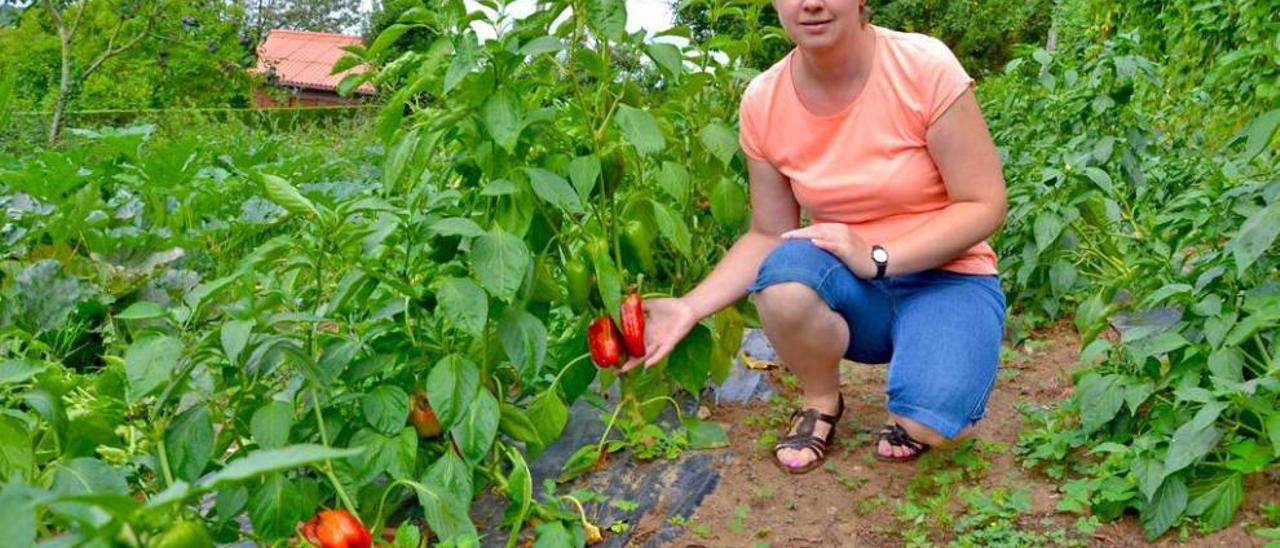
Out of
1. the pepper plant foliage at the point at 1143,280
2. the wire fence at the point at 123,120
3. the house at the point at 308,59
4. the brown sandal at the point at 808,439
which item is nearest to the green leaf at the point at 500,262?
the brown sandal at the point at 808,439

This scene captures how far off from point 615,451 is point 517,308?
1.83ft

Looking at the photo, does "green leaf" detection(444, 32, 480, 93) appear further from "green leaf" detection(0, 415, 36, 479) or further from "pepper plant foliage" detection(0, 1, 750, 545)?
"green leaf" detection(0, 415, 36, 479)

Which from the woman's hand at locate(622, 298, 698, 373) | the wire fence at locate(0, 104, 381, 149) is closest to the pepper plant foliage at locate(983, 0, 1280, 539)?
the woman's hand at locate(622, 298, 698, 373)

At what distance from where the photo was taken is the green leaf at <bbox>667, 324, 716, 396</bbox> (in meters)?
2.48

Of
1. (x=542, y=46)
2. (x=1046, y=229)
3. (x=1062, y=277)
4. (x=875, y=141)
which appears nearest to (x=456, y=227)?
(x=542, y=46)

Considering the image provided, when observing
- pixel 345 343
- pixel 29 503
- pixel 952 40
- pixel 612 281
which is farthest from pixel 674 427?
pixel 952 40

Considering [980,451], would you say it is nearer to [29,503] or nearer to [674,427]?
[674,427]

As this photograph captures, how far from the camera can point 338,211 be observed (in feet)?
6.36

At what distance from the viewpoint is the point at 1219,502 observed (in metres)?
2.16

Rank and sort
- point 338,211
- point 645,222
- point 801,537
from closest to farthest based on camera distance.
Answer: point 338,211, point 801,537, point 645,222

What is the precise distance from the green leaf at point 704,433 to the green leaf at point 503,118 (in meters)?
0.79

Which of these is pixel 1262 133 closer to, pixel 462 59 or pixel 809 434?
pixel 809 434

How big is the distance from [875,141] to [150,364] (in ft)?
4.61

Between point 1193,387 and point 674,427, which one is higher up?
point 1193,387
